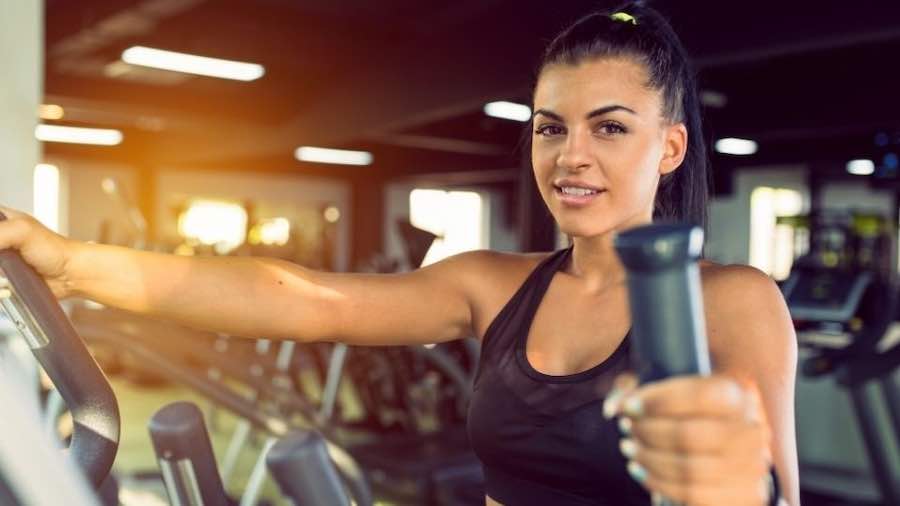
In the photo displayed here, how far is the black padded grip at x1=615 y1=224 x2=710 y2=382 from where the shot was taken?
1.18ft


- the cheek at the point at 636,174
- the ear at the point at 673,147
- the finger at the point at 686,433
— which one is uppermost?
the ear at the point at 673,147

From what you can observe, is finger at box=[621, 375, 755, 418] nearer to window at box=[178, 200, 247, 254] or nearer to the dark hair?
the dark hair

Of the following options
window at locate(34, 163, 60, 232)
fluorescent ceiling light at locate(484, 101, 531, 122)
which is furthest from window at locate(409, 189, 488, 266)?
fluorescent ceiling light at locate(484, 101, 531, 122)

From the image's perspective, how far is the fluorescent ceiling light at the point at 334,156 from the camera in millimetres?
12336

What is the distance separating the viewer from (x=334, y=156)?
1287 cm

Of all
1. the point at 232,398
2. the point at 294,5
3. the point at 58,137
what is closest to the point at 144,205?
the point at 58,137

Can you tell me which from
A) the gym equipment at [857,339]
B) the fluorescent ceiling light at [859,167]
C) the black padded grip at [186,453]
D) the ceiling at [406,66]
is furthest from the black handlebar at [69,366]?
the fluorescent ceiling light at [859,167]

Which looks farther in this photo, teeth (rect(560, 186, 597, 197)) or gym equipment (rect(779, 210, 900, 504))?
gym equipment (rect(779, 210, 900, 504))

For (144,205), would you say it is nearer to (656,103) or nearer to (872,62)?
(872,62)

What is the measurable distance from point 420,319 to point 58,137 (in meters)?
11.5

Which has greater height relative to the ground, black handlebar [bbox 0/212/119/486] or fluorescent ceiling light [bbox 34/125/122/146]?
fluorescent ceiling light [bbox 34/125/122/146]

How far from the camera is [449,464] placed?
3.93 metres

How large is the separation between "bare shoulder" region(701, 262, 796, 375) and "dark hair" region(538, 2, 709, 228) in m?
0.09

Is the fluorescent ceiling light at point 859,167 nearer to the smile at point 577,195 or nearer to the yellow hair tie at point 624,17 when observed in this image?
the yellow hair tie at point 624,17
